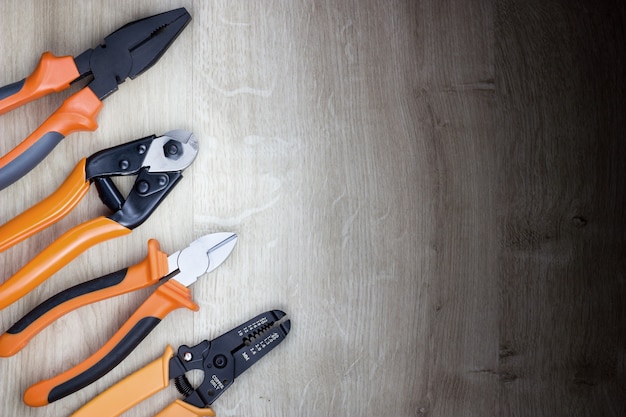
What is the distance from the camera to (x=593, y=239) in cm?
108

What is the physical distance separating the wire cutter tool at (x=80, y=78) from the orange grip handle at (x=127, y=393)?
332 mm

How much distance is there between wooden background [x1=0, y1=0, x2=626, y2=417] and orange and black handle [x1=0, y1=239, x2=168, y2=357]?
0.22 ft

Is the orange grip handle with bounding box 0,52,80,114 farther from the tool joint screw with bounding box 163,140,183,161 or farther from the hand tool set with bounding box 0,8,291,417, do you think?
the tool joint screw with bounding box 163,140,183,161

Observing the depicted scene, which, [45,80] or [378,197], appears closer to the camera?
[45,80]

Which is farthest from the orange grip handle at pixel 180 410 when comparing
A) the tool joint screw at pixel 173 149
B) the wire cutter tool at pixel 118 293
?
the tool joint screw at pixel 173 149

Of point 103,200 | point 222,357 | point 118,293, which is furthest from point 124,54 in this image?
point 222,357

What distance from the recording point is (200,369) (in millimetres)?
1013

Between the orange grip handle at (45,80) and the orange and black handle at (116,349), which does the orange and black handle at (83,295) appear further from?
the orange grip handle at (45,80)

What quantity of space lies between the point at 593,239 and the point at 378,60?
1.48ft

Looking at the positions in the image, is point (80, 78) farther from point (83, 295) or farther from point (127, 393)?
point (127, 393)

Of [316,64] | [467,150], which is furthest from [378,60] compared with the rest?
[467,150]

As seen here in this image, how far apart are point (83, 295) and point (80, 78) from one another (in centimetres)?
31

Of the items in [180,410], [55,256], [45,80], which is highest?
[45,80]

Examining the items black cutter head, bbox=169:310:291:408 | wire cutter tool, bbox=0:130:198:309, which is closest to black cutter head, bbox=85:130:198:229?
wire cutter tool, bbox=0:130:198:309
